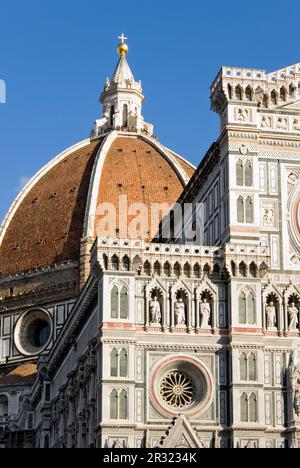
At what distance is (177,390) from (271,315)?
153 inches

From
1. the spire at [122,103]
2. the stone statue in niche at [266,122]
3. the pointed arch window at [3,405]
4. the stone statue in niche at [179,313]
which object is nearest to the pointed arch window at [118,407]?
the stone statue in niche at [179,313]

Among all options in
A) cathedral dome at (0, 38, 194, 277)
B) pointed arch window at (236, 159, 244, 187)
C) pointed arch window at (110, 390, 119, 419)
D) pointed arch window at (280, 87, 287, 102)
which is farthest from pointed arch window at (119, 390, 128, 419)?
cathedral dome at (0, 38, 194, 277)

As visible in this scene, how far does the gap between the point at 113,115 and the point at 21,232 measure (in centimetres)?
1140

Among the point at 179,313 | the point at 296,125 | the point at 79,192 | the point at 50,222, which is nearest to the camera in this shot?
the point at 179,313

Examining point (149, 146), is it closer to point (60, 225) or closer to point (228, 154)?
point (60, 225)

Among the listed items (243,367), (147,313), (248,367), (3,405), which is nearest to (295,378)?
(248,367)

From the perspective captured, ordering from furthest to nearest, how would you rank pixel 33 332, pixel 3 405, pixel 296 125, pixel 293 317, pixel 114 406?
pixel 33 332
pixel 3 405
pixel 296 125
pixel 293 317
pixel 114 406

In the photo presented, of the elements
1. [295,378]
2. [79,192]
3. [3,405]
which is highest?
[79,192]

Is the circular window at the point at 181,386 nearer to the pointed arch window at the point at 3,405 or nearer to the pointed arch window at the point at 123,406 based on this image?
the pointed arch window at the point at 123,406

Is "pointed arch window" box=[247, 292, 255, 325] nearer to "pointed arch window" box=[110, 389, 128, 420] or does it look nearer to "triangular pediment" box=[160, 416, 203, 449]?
"triangular pediment" box=[160, 416, 203, 449]

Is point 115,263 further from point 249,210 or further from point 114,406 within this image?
point 249,210

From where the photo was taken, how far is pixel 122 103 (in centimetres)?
7350

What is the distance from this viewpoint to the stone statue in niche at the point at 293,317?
118ft
